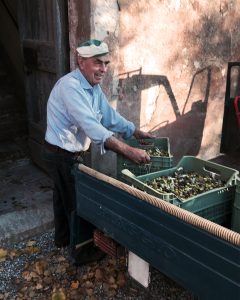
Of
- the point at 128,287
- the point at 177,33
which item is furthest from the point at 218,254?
the point at 177,33

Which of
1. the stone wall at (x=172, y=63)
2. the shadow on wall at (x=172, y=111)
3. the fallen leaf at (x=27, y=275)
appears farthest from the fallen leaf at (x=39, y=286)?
the shadow on wall at (x=172, y=111)

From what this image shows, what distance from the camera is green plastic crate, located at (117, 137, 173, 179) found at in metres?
3.19

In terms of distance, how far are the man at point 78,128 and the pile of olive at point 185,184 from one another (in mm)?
226

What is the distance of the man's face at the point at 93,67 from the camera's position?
3.03m

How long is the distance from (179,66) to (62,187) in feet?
8.03

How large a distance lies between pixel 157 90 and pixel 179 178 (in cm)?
215

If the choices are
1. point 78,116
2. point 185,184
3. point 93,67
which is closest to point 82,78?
point 93,67

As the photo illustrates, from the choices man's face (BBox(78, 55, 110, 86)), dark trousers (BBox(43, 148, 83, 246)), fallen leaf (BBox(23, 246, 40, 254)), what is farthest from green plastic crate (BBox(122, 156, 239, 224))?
fallen leaf (BBox(23, 246, 40, 254))

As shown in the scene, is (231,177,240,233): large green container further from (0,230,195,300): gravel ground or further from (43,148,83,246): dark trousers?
(43,148,83,246): dark trousers

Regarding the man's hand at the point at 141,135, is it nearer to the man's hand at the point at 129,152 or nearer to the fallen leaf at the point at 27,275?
the man's hand at the point at 129,152

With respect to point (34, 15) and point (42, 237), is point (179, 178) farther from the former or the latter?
point (34, 15)

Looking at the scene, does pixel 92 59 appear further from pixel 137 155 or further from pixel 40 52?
pixel 40 52

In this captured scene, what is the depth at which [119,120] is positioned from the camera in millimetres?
3555

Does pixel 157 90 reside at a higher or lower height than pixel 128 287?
higher
